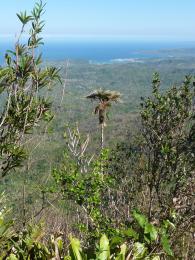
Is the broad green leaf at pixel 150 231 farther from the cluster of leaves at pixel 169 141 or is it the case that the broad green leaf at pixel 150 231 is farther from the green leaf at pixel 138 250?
the cluster of leaves at pixel 169 141

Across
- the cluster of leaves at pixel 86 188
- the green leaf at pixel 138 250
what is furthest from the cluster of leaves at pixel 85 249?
the cluster of leaves at pixel 86 188

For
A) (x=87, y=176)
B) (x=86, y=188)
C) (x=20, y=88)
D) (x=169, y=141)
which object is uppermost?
(x=20, y=88)

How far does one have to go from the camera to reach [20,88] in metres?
5.51

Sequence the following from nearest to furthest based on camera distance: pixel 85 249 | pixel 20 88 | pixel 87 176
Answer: pixel 85 249 < pixel 20 88 < pixel 87 176

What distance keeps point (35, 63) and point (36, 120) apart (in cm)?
75

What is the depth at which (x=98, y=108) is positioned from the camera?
15.3 metres

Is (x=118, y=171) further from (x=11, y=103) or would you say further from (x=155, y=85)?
(x=11, y=103)

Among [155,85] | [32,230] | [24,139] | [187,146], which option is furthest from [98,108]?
[32,230]

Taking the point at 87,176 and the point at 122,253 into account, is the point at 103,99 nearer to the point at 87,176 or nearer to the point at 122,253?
the point at 87,176

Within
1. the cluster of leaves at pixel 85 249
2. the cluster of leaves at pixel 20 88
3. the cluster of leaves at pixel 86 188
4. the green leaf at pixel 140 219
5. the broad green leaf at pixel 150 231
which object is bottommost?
the cluster of leaves at pixel 86 188

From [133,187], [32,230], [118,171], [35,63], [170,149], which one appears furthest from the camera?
[118,171]

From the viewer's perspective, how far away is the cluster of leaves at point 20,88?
5391 mm

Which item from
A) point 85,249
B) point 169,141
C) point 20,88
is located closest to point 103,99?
point 169,141

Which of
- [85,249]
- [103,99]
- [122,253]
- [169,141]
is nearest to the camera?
[122,253]
